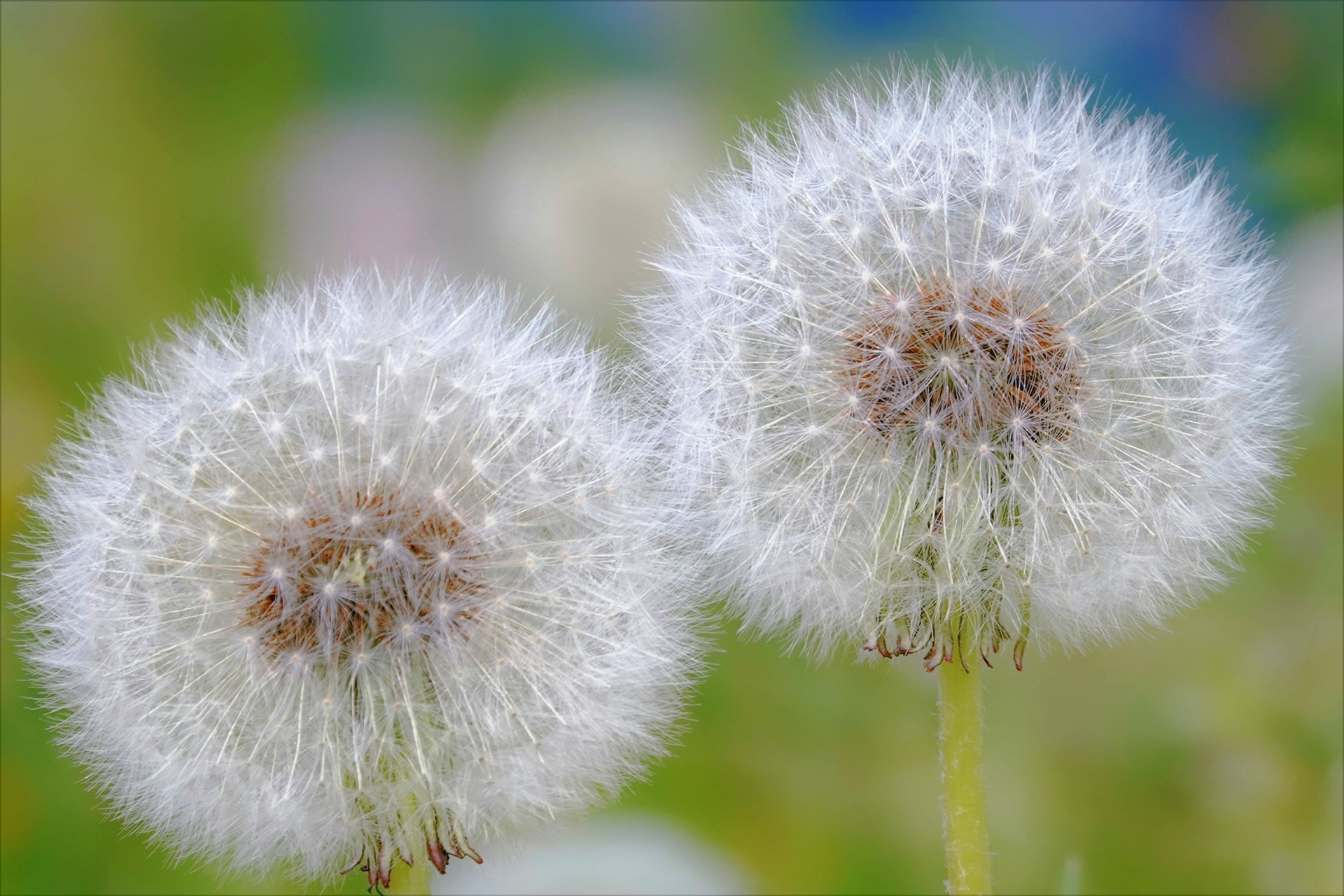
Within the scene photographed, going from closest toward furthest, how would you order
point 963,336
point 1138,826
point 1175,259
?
point 963,336, point 1175,259, point 1138,826

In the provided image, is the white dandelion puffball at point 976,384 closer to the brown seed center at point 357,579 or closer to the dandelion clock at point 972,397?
the dandelion clock at point 972,397

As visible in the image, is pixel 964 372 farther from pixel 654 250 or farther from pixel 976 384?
pixel 654 250

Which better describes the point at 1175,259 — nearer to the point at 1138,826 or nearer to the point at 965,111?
the point at 965,111

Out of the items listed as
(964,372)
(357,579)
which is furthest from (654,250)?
(357,579)

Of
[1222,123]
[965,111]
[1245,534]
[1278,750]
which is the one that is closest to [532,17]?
[965,111]

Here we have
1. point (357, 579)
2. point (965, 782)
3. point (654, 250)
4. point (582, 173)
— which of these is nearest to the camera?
point (357, 579)

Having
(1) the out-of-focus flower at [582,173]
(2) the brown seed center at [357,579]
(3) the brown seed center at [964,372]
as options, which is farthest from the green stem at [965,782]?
(1) the out-of-focus flower at [582,173]

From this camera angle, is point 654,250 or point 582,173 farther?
point 582,173
